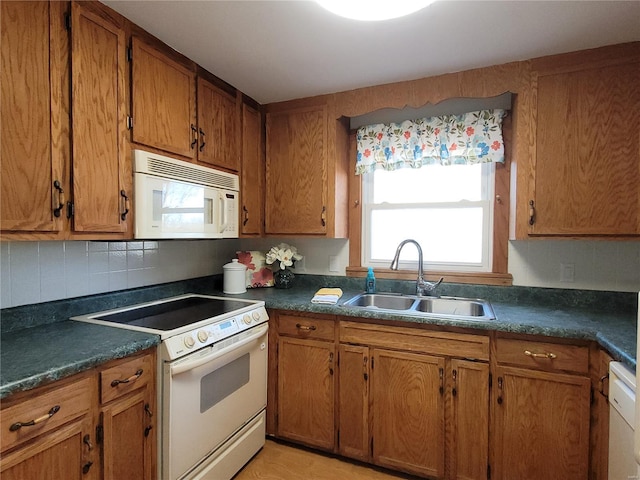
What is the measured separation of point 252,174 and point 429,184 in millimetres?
1265

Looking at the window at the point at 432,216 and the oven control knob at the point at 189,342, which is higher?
the window at the point at 432,216

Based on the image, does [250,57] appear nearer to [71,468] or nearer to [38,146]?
[38,146]

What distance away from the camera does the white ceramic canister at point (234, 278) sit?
238cm

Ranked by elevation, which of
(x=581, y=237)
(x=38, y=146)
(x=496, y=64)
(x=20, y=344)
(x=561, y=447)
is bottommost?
(x=561, y=447)

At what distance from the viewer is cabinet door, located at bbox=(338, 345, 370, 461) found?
1902 millimetres

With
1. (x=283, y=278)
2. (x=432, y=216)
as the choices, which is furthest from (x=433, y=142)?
(x=283, y=278)

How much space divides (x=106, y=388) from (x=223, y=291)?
4.08 ft

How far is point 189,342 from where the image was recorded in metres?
1.52

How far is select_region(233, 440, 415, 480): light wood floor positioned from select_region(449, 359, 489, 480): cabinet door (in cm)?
34

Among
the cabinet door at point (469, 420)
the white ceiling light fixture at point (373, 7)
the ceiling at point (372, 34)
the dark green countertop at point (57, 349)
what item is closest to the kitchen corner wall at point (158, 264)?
the dark green countertop at point (57, 349)

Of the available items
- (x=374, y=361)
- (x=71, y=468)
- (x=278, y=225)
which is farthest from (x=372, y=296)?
(x=71, y=468)

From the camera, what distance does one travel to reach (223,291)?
2471 mm

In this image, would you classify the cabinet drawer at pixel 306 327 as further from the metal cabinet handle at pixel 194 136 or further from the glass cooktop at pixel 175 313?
the metal cabinet handle at pixel 194 136

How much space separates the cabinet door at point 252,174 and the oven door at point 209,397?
779 mm
